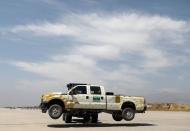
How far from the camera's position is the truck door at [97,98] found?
25.8 meters

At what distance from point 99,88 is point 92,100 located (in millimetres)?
866

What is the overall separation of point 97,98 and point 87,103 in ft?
2.27

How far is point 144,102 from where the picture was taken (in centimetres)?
2728

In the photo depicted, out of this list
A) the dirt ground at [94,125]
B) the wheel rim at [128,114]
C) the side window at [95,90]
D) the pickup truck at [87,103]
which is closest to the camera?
the dirt ground at [94,125]

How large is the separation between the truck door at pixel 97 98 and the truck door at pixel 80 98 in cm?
31

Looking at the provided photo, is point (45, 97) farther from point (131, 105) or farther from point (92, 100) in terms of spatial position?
point (131, 105)

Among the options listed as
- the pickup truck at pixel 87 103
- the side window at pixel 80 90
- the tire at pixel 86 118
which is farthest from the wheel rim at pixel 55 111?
the tire at pixel 86 118

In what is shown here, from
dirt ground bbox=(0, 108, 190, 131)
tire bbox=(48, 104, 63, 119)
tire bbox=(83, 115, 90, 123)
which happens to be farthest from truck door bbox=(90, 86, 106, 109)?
tire bbox=(48, 104, 63, 119)

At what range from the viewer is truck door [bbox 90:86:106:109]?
84.6 ft

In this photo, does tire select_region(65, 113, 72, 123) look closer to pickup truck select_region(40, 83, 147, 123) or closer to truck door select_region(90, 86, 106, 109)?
pickup truck select_region(40, 83, 147, 123)

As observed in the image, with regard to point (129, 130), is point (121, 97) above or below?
above

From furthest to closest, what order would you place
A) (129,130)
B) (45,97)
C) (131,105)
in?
1. (131,105)
2. (45,97)
3. (129,130)

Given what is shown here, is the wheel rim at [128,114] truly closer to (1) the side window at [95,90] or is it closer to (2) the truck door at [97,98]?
(2) the truck door at [97,98]

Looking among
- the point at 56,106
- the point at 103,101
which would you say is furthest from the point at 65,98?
the point at 103,101
